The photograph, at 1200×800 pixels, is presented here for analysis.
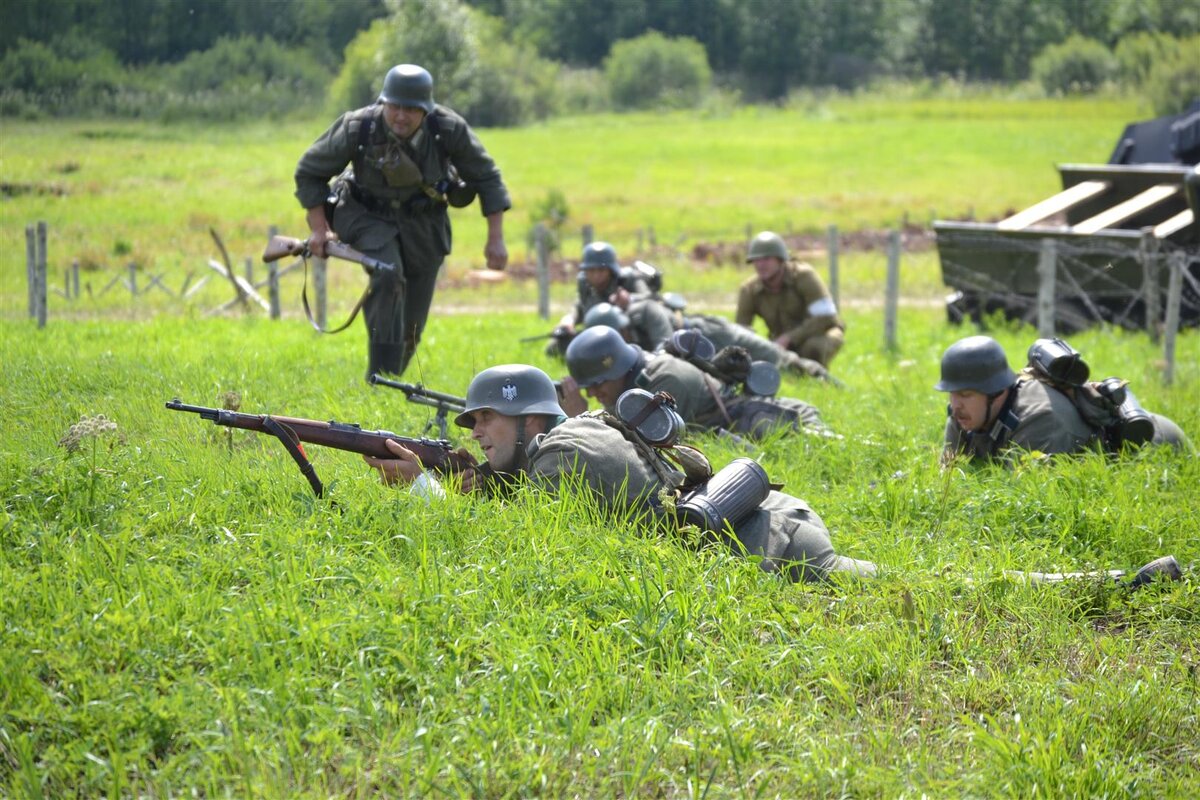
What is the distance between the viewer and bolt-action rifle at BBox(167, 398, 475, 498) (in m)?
5.53

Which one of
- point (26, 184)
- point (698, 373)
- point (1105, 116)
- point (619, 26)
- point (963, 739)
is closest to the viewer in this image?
point (963, 739)

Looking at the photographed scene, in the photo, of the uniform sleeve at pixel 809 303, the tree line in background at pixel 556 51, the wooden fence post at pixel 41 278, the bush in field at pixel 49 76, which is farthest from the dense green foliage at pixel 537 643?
the wooden fence post at pixel 41 278

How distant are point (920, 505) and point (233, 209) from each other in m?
13.6

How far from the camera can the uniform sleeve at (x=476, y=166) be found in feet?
31.0

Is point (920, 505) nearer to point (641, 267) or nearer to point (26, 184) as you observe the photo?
point (641, 267)

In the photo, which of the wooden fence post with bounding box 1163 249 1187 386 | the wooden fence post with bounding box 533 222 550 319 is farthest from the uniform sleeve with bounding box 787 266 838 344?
the wooden fence post with bounding box 533 222 550 319

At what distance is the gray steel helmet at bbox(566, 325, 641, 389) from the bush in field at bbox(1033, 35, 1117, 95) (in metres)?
62.0

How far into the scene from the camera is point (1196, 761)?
4.62 m

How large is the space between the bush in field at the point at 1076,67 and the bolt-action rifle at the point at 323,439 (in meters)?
64.0

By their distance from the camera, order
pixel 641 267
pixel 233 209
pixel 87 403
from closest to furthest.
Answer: pixel 87 403 < pixel 641 267 < pixel 233 209

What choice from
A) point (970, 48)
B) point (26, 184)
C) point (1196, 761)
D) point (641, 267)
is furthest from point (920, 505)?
point (970, 48)

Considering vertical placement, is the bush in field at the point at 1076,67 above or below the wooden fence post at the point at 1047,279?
above

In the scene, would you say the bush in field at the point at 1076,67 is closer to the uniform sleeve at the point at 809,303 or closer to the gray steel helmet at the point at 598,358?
the uniform sleeve at the point at 809,303

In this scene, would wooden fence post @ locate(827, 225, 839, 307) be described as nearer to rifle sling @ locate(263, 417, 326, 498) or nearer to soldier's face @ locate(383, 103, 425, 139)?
soldier's face @ locate(383, 103, 425, 139)
